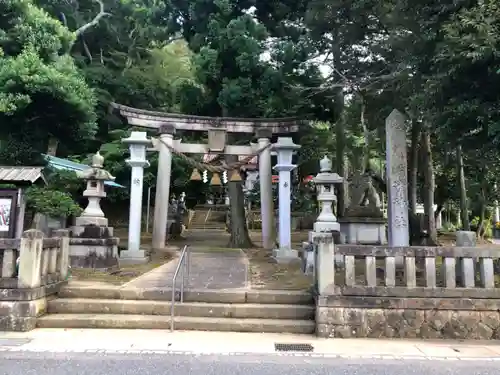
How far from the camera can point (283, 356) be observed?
16.2ft

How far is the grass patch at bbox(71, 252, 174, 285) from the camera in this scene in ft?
25.8

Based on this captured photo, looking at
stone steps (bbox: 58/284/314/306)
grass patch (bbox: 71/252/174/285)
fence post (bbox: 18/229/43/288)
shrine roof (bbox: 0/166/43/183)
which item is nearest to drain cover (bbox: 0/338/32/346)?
fence post (bbox: 18/229/43/288)

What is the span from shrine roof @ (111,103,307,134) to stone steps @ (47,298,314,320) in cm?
735

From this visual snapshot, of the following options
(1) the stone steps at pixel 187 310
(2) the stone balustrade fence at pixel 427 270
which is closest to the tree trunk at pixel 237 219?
(1) the stone steps at pixel 187 310

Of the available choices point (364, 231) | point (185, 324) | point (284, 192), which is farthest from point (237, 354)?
point (284, 192)

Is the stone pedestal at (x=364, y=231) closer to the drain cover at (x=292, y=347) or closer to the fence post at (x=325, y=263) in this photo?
the fence post at (x=325, y=263)

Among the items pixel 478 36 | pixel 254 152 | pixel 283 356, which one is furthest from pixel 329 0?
pixel 283 356

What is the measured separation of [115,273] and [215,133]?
236 inches

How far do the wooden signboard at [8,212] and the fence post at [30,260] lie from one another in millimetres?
3238

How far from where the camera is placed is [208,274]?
28.5 feet

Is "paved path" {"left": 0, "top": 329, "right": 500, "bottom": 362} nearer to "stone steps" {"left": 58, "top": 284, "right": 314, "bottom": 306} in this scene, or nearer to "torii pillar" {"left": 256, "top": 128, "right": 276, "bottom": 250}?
"stone steps" {"left": 58, "top": 284, "right": 314, "bottom": 306}

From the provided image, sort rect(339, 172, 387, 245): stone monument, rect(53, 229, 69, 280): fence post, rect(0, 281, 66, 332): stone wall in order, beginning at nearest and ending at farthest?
rect(0, 281, 66, 332): stone wall < rect(53, 229, 69, 280): fence post < rect(339, 172, 387, 245): stone monument

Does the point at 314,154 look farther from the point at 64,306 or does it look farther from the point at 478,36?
the point at 64,306

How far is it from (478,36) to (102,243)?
8629 millimetres
